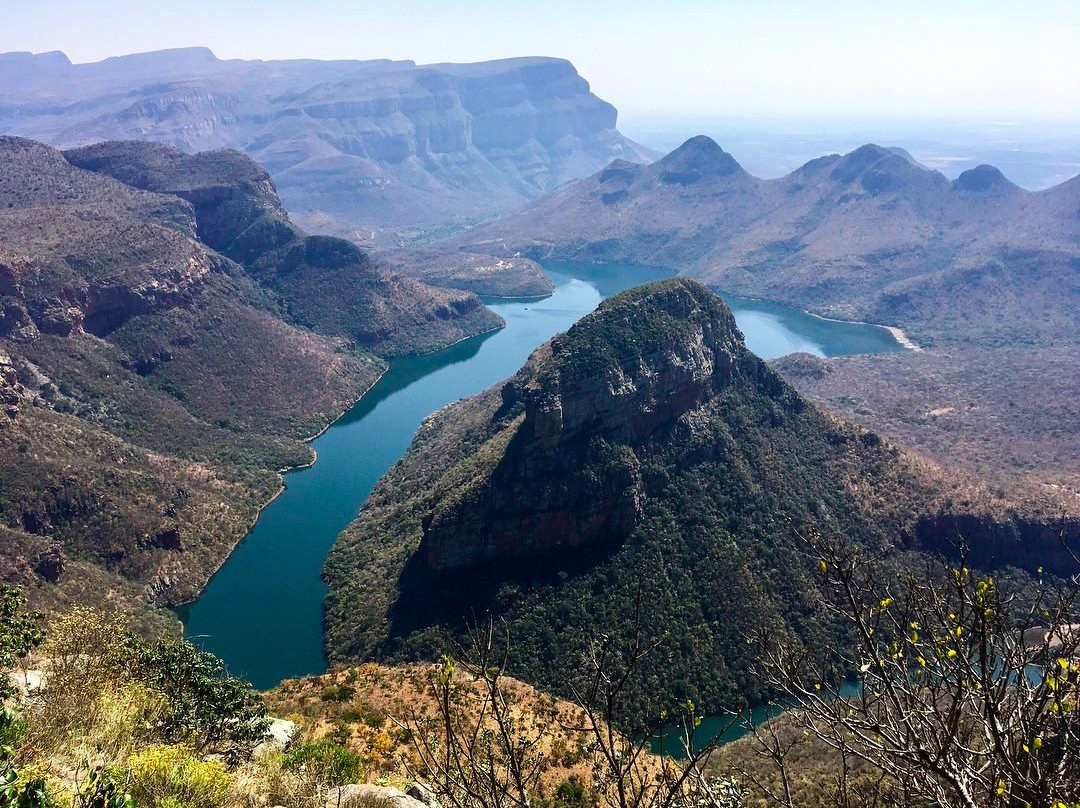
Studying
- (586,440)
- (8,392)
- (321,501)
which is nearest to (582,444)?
(586,440)

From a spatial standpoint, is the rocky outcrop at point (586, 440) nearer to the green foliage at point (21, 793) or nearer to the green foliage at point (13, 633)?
the green foliage at point (13, 633)

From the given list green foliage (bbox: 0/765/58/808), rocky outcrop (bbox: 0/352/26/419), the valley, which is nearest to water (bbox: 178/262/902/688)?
the valley

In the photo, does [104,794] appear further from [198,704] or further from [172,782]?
[198,704]

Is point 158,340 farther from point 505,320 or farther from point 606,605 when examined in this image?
point 505,320

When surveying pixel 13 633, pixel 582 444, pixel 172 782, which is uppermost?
pixel 172 782

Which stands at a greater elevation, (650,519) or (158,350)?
(158,350)

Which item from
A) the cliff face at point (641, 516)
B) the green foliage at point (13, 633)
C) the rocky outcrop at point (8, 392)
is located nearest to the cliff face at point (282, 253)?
the rocky outcrop at point (8, 392)

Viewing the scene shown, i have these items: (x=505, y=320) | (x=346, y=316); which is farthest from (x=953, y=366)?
(x=346, y=316)
